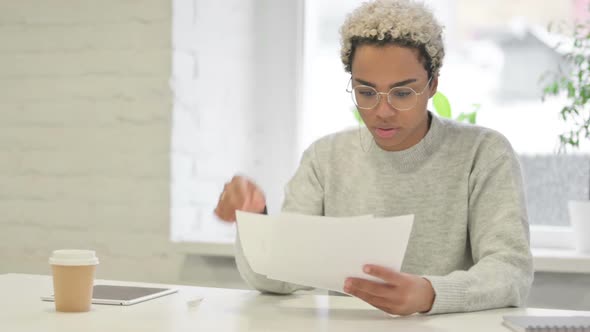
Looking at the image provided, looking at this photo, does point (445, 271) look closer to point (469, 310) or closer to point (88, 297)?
point (469, 310)

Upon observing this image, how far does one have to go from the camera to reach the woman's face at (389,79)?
5.45 feet

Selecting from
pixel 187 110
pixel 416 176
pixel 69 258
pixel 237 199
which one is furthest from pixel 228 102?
pixel 69 258

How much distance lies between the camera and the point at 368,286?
1344 millimetres

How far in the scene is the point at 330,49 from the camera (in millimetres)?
2684

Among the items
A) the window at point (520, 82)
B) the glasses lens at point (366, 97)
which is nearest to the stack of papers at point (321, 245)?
the glasses lens at point (366, 97)

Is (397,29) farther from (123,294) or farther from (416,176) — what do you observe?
(123,294)

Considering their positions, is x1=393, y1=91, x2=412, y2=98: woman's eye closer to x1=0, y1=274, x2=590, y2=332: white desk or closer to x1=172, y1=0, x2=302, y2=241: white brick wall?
x1=0, y1=274, x2=590, y2=332: white desk

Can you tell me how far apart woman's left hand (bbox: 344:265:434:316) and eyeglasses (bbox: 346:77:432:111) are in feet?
1.34

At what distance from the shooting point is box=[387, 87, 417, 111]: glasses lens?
166cm

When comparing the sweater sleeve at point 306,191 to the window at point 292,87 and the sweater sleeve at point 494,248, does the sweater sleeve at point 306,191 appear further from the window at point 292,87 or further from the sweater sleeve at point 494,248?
the window at point 292,87

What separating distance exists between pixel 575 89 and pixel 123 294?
129cm

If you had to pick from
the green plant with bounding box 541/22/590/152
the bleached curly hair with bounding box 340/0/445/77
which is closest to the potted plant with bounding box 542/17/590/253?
the green plant with bounding box 541/22/590/152

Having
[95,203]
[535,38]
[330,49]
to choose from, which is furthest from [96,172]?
[535,38]

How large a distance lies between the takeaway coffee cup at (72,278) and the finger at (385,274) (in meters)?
0.44
